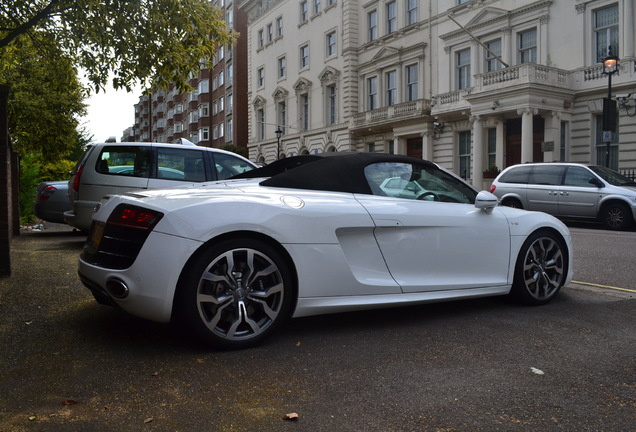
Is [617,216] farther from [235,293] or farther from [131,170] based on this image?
[235,293]

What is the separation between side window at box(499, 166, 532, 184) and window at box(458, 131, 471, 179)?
13.1m

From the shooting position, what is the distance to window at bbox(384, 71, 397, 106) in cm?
3538

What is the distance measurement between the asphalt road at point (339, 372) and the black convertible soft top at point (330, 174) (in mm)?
1047

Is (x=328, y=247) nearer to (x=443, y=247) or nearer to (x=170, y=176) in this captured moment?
(x=443, y=247)

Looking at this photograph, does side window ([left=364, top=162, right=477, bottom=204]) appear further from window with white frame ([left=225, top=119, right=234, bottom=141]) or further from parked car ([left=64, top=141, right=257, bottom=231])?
window with white frame ([left=225, top=119, right=234, bottom=141])

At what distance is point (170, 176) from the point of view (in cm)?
916

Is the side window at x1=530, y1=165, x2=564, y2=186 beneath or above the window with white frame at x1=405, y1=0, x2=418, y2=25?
beneath

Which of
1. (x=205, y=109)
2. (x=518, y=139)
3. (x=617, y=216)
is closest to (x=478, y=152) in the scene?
(x=518, y=139)

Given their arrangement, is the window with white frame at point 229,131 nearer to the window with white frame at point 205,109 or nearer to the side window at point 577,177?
the window with white frame at point 205,109

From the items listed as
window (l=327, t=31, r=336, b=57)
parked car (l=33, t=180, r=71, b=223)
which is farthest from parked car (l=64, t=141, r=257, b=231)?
window (l=327, t=31, r=336, b=57)

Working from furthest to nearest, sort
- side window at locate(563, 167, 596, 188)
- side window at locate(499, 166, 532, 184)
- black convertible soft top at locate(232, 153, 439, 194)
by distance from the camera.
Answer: side window at locate(499, 166, 532, 184) < side window at locate(563, 167, 596, 188) < black convertible soft top at locate(232, 153, 439, 194)

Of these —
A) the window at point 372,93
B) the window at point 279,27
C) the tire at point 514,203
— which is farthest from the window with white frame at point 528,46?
the window at point 279,27

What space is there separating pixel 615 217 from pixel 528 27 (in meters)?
14.6

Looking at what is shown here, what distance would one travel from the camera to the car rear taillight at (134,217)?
371 cm
